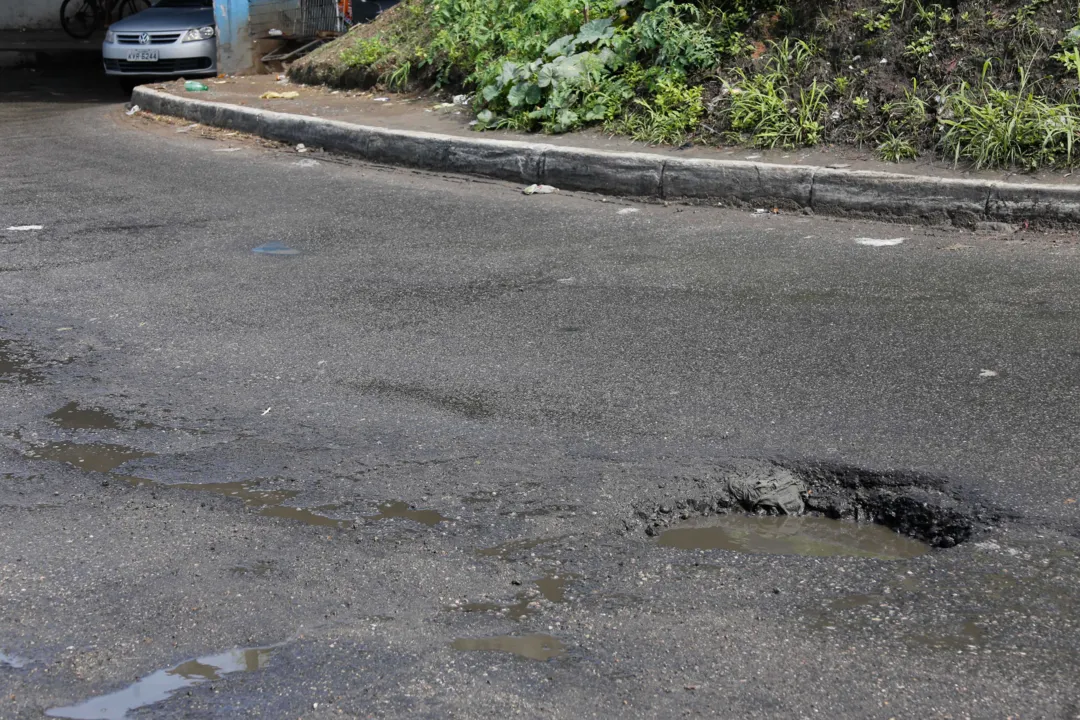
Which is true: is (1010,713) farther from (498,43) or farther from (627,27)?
(498,43)

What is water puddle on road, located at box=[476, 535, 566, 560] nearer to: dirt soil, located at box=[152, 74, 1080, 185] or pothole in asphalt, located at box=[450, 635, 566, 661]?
pothole in asphalt, located at box=[450, 635, 566, 661]

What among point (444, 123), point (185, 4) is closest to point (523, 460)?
point (444, 123)

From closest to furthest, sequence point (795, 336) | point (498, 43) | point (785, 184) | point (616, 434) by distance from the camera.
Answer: point (616, 434) < point (795, 336) < point (785, 184) < point (498, 43)

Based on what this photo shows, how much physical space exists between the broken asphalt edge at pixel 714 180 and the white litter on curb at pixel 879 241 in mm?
421

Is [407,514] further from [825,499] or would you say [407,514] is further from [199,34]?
[199,34]

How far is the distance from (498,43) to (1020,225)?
565 cm

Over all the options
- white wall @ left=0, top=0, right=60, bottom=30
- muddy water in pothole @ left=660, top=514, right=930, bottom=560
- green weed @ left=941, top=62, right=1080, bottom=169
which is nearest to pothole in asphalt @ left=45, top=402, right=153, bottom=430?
muddy water in pothole @ left=660, top=514, right=930, bottom=560

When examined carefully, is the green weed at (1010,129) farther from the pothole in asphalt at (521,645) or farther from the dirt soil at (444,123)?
the pothole in asphalt at (521,645)

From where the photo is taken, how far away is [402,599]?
2756 mm

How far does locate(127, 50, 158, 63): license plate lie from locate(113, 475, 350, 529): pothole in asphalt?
432 inches

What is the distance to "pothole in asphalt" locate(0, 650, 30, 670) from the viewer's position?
2529mm

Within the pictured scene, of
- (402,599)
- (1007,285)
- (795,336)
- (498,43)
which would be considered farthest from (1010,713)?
(498,43)

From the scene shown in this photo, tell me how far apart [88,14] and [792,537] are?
2018cm

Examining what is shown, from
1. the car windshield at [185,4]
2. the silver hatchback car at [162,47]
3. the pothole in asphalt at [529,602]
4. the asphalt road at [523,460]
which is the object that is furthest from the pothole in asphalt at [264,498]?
the car windshield at [185,4]
